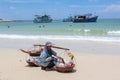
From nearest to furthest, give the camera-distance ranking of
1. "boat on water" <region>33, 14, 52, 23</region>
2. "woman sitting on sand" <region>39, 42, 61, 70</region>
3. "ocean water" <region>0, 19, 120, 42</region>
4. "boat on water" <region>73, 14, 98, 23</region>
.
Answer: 1. "woman sitting on sand" <region>39, 42, 61, 70</region>
2. "ocean water" <region>0, 19, 120, 42</region>
3. "boat on water" <region>73, 14, 98, 23</region>
4. "boat on water" <region>33, 14, 52, 23</region>

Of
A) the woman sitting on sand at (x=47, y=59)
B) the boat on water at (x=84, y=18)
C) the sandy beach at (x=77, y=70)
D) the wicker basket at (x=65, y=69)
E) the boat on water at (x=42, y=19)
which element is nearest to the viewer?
the sandy beach at (x=77, y=70)

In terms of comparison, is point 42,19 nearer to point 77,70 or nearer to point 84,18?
point 84,18

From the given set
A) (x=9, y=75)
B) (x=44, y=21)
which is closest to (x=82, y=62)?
(x=9, y=75)

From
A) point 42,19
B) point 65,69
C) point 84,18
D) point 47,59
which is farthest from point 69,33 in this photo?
point 42,19

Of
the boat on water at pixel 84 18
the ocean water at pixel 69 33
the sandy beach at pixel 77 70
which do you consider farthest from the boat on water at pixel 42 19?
the sandy beach at pixel 77 70

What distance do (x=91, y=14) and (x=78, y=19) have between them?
4691 mm

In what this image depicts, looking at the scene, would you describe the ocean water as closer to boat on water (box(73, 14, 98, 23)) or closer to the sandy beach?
the sandy beach

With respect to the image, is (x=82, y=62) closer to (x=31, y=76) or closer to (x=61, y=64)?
(x=61, y=64)

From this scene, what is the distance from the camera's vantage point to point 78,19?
7581cm

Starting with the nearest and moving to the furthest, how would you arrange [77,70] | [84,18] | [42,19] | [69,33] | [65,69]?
[65,69]
[77,70]
[69,33]
[84,18]
[42,19]

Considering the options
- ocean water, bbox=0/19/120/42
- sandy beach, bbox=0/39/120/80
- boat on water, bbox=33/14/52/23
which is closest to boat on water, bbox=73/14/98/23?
boat on water, bbox=33/14/52/23

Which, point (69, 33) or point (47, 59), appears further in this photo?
point (69, 33)

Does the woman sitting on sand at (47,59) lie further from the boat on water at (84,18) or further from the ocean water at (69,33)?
the boat on water at (84,18)

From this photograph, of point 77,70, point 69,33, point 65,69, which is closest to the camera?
point 65,69
